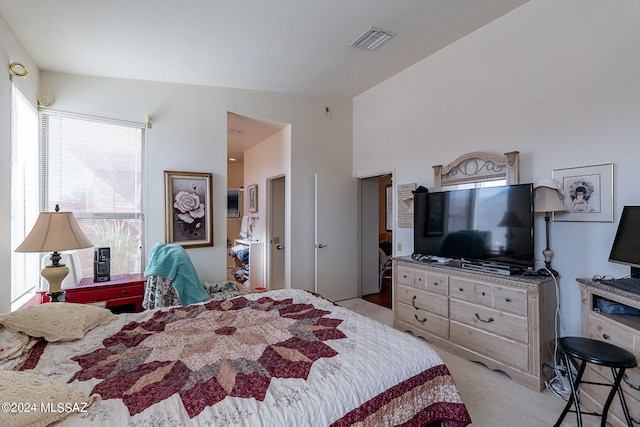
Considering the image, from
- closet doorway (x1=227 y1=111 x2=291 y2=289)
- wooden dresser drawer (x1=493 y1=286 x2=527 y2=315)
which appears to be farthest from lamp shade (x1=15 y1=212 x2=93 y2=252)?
wooden dresser drawer (x1=493 y1=286 x2=527 y2=315)

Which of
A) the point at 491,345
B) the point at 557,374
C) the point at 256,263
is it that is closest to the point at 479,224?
the point at 491,345

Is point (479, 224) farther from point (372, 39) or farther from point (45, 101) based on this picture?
point (45, 101)

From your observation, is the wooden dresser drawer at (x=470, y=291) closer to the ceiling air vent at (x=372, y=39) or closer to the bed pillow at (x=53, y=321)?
the ceiling air vent at (x=372, y=39)

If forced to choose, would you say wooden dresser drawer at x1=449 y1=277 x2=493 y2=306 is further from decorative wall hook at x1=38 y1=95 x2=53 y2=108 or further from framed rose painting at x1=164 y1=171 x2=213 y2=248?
decorative wall hook at x1=38 y1=95 x2=53 y2=108

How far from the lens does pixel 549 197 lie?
2379 millimetres

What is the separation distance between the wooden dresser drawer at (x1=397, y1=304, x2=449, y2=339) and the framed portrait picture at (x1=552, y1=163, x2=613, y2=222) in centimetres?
137

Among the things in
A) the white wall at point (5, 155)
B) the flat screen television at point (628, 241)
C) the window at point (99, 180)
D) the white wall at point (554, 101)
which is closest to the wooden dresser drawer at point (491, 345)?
the white wall at point (554, 101)

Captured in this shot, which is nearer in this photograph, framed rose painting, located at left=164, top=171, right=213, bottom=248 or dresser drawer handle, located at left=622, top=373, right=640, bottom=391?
dresser drawer handle, located at left=622, top=373, right=640, bottom=391

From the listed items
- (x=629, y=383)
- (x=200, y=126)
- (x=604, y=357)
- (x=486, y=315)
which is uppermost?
(x=200, y=126)

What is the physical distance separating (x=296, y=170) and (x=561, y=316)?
11.0 ft

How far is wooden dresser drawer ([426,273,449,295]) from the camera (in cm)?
288

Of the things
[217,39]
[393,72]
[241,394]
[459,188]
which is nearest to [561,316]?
[459,188]

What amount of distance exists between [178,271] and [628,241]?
3.53 m

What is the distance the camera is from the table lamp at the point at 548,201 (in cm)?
236
